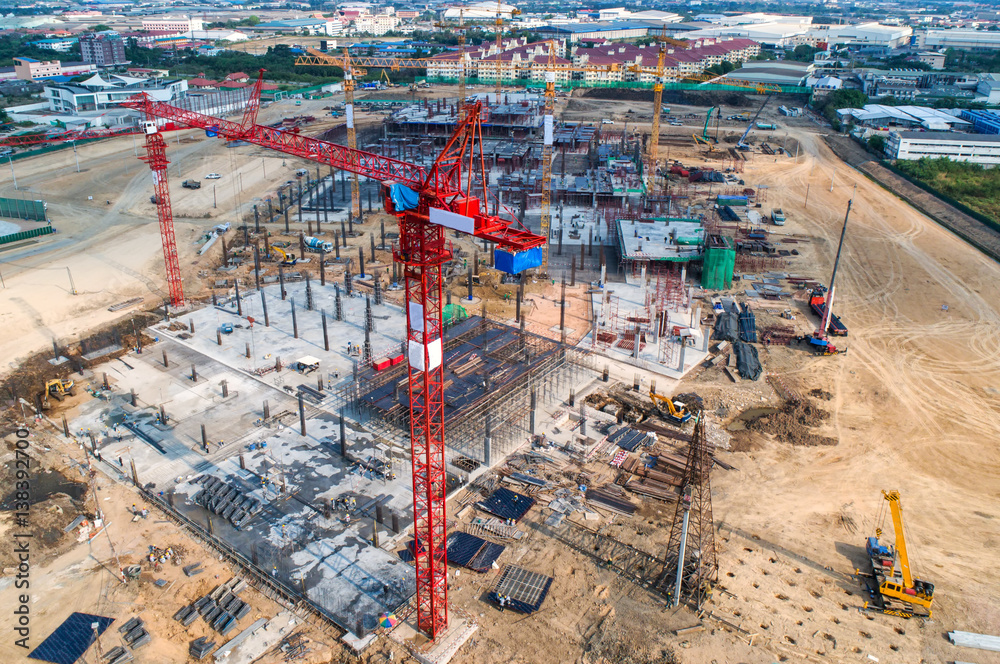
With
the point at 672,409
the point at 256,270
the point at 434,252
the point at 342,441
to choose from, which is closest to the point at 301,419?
the point at 342,441

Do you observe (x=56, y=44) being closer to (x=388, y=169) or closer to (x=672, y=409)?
(x=388, y=169)

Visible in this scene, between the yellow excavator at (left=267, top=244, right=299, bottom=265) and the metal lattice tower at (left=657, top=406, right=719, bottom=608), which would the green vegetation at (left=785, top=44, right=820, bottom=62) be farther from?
the metal lattice tower at (left=657, top=406, right=719, bottom=608)

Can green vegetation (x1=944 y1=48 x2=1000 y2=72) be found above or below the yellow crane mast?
above

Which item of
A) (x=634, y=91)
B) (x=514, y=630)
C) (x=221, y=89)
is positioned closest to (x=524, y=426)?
(x=514, y=630)

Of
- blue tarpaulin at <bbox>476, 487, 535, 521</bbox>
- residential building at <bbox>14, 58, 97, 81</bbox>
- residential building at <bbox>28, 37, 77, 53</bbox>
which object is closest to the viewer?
blue tarpaulin at <bbox>476, 487, 535, 521</bbox>

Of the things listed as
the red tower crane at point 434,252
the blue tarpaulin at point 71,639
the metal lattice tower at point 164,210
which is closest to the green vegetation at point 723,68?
the metal lattice tower at point 164,210

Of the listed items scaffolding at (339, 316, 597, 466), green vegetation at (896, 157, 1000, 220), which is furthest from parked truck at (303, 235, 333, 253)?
green vegetation at (896, 157, 1000, 220)
